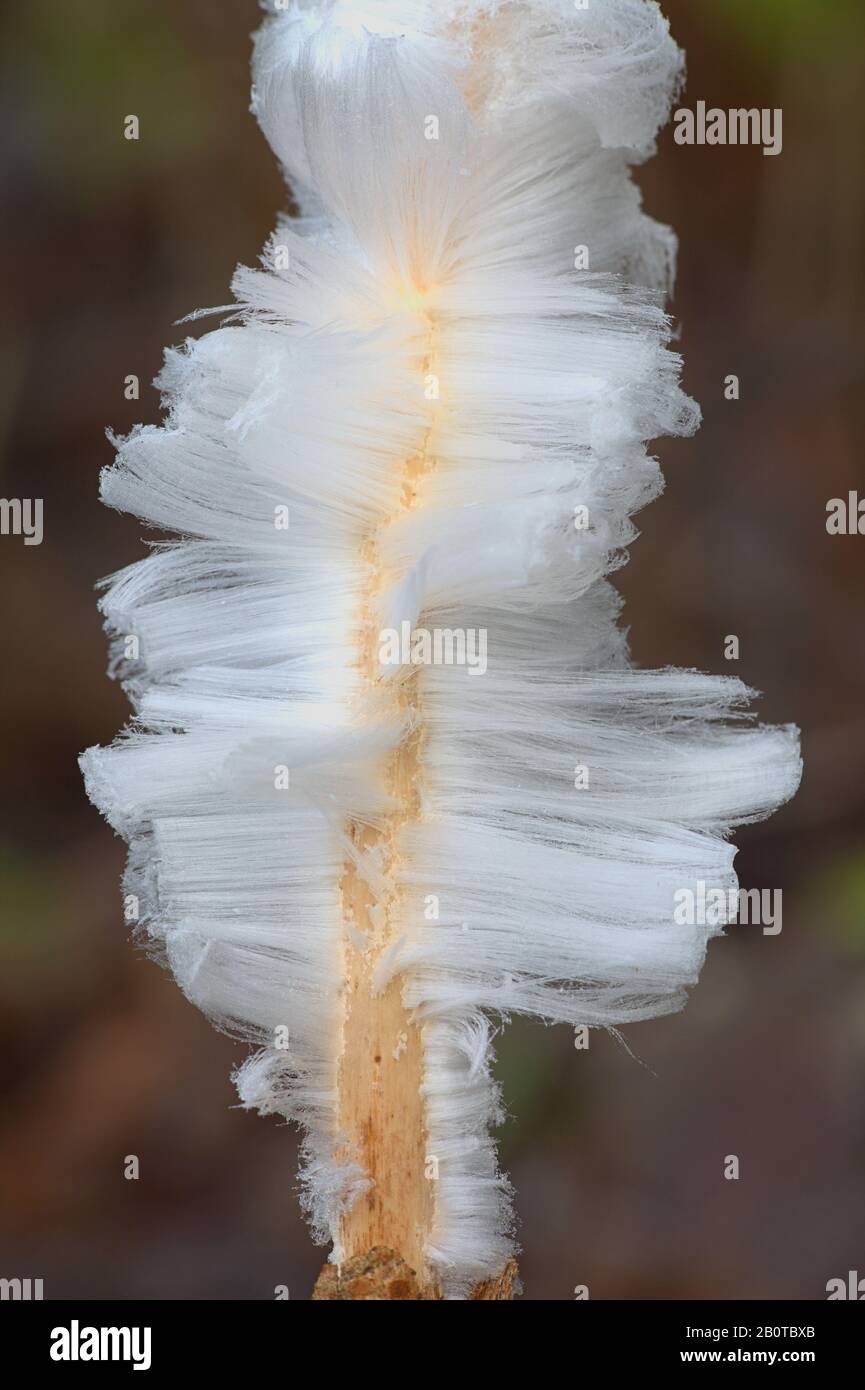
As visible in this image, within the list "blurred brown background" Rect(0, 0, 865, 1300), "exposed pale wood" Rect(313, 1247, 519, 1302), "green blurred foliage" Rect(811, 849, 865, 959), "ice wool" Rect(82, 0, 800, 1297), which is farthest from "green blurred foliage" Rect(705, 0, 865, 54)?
"exposed pale wood" Rect(313, 1247, 519, 1302)

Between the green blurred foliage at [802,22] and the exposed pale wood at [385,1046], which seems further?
the green blurred foliage at [802,22]

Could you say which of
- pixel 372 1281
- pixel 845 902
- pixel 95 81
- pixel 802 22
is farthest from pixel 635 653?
pixel 372 1281

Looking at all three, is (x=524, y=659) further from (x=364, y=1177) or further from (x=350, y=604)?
(x=364, y=1177)

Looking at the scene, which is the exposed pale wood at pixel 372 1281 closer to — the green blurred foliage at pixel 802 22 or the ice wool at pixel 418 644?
the ice wool at pixel 418 644

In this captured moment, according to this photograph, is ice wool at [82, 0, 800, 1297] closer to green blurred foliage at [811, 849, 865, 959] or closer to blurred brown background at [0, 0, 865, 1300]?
blurred brown background at [0, 0, 865, 1300]

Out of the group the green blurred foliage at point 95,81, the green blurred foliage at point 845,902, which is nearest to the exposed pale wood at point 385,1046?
the green blurred foliage at point 845,902
